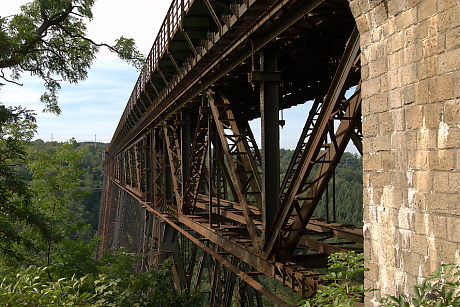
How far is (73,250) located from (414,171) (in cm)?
1258

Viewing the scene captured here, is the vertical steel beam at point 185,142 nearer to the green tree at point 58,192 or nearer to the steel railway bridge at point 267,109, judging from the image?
the steel railway bridge at point 267,109

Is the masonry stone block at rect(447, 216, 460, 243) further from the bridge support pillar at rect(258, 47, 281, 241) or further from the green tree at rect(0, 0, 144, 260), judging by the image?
the green tree at rect(0, 0, 144, 260)

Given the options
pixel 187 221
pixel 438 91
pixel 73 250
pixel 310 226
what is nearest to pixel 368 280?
pixel 438 91

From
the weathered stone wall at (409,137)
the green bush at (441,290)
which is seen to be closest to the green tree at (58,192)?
the weathered stone wall at (409,137)

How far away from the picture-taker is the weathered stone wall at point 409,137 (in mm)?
3090

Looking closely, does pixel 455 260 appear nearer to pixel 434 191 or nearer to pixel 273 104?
pixel 434 191

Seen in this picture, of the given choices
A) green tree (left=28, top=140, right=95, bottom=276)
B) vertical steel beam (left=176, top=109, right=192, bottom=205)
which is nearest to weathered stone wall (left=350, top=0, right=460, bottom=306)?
vertical steel beam (left=176, top=109, right=192, bottom=205)

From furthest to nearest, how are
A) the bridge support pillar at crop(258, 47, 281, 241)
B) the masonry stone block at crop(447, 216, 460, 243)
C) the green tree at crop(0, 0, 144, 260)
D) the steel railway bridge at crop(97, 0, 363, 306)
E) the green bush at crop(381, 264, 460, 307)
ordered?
1. the green tree at crop(0, 0, 144, 260)
2. the bridge support pillar at crop(258, 47, 281, 241)
3. the steel railway bridge at crop(97, 0, 363, 306)
4. the masonry stone block at crop(447, 216, 460, 243)
5. the green bush at crop(381, 264, 460, 307)

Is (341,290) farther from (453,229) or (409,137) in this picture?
(409,137)

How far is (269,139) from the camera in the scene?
607 cm

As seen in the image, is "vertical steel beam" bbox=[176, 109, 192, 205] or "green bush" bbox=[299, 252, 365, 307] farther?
"vertical steel beam" bbox=[176, 109, 192, 205]

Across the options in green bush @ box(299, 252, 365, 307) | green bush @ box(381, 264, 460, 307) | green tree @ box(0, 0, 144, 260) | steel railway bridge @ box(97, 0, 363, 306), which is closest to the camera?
green bush @ box(381, 264, 460, 307)

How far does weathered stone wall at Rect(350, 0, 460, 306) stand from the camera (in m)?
3.09

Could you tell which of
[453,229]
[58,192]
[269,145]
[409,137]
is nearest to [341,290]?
[453,229]
